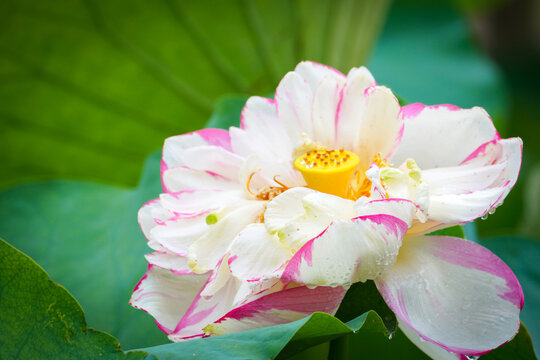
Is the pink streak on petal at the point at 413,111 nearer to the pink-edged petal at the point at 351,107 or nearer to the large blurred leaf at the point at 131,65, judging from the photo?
the pink-edged petal at the point at 351,107

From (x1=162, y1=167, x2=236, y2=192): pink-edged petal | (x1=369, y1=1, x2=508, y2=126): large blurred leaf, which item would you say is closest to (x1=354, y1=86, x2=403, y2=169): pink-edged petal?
(x1=162, y1=167, x2=236, y2=192): pink-edged petal

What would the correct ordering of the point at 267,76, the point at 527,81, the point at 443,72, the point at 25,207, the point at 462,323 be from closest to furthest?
the point at 462,323
the point at 25,207
the point at 267,76
the point at 443,72
the point at 527,81

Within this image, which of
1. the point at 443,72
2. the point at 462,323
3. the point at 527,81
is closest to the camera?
the point at 462,323

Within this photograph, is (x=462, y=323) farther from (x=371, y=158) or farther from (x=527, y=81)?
(x=527, y=81)

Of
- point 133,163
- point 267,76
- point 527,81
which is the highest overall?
point 267,76

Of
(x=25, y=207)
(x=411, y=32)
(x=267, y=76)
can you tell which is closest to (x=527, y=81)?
(x=411, y=32)

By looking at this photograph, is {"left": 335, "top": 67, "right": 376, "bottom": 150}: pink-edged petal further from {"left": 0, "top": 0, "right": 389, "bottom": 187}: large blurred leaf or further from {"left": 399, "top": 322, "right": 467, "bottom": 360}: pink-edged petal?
{"left": 0, "top": 0, "right": 389, "bottom": 187}: large blurred leaf

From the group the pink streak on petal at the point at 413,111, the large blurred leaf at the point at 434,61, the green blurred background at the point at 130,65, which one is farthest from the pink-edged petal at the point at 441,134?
the large blurred leaf at the point at 434,61
